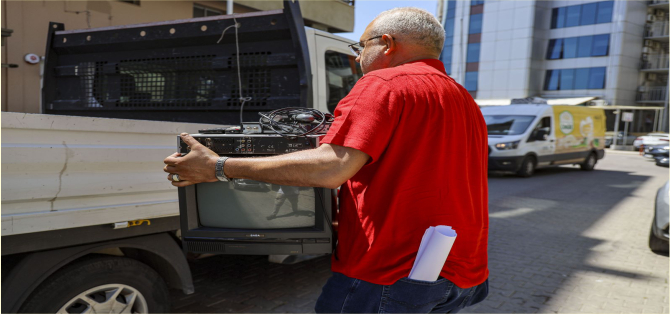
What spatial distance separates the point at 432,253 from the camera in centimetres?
150

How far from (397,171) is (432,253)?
0.27 m

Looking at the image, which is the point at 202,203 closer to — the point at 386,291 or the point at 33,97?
the point at 386,291

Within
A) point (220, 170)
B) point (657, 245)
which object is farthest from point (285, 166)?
point (657, 245)

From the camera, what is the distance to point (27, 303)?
2.39 metres

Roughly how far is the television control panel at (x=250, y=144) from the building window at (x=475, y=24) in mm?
43649

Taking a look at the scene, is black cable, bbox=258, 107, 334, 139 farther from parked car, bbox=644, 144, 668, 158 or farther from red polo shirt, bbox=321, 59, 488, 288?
parked car, bbox=644, 144, 668, 158

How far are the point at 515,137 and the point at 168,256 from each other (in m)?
11.9

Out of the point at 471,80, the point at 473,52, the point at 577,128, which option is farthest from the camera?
the point at 471,80

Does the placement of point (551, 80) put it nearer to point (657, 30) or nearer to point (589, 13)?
point (589, 13)

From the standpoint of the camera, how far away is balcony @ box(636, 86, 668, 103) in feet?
127

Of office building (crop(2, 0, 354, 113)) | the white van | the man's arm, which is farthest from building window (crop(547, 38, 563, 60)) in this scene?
the man's arm

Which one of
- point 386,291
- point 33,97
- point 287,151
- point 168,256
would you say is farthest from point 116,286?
point 33,97

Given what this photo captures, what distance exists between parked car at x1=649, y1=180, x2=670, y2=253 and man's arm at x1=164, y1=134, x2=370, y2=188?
18.4 feet

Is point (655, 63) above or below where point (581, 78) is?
above
